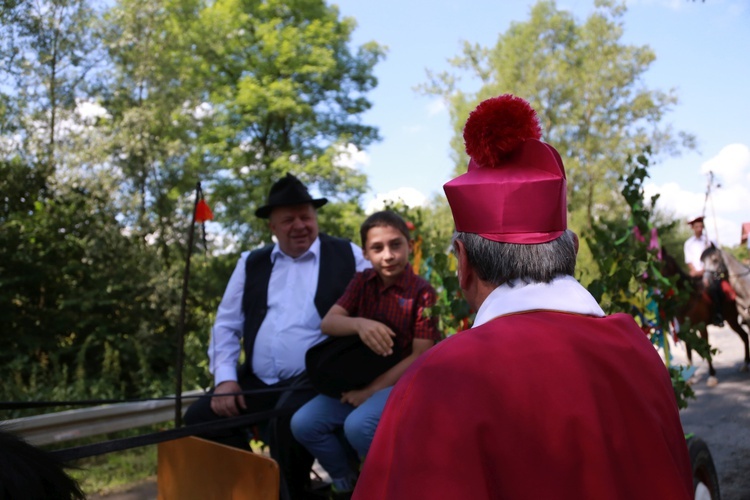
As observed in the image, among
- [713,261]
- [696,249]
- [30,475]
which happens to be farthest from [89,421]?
[696,249]

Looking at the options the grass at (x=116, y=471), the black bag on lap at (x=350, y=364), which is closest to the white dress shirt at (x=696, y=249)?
the grass at (x=116, y=471)

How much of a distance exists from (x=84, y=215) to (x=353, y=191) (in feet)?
30.6

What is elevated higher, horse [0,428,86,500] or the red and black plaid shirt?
the red and black plaid shirt

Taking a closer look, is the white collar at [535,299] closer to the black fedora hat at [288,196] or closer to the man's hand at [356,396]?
the man's hand at [356,396]

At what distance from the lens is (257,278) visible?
12.6 ft

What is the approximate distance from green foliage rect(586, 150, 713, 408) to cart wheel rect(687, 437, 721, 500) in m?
0.80

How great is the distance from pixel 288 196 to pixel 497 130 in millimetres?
2449

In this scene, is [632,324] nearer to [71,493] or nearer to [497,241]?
[497,241]

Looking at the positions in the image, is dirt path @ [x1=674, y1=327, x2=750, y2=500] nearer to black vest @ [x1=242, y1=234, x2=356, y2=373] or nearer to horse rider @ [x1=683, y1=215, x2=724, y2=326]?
horse rider @ [x1=683, y1=215, x2=724, y2=326]

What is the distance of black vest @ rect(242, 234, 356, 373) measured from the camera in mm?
3684

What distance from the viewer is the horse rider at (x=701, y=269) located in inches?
402

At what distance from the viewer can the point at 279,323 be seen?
12.0 ft

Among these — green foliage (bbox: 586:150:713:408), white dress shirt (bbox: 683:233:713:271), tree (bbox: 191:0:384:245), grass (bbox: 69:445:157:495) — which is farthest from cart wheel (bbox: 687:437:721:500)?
tree (bbox: 191:0:384:245)

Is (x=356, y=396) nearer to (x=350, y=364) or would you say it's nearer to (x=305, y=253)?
(x=350, y=364)
